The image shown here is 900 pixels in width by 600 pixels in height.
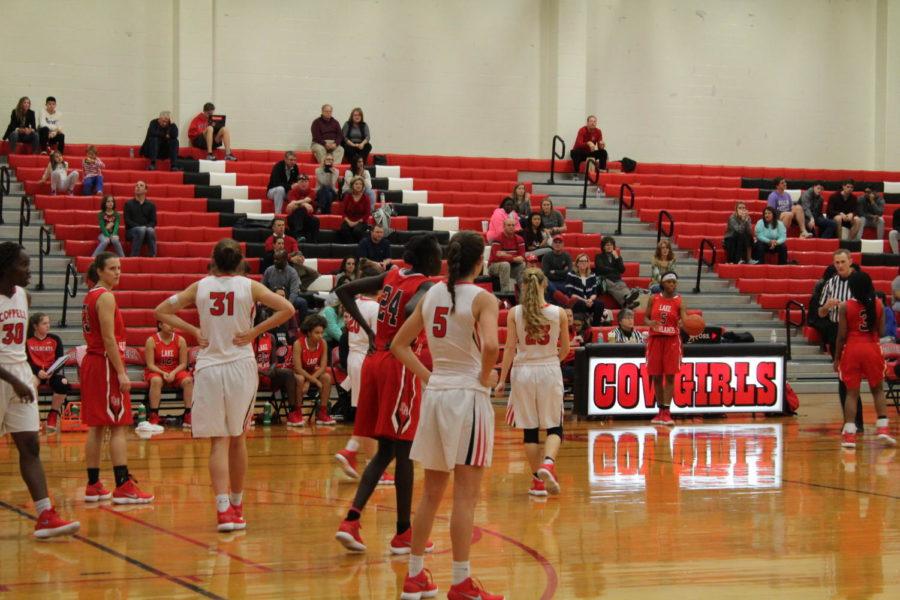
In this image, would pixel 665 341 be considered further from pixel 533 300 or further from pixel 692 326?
pixel 533 300

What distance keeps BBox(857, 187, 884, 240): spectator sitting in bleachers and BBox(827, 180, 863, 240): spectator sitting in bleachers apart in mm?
125

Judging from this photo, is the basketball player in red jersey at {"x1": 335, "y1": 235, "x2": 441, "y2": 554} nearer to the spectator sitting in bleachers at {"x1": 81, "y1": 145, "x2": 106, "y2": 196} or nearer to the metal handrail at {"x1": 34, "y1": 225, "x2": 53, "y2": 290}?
Answer: the metal handrail at {"x1": 34, "y1": 225, "x2": 53, "y2": 290}

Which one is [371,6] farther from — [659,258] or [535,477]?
[535,477]

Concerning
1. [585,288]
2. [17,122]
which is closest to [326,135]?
[17,122]

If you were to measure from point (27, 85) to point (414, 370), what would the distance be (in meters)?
18.6

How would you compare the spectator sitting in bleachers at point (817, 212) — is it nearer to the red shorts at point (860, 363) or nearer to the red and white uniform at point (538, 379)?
the red shorts at point (860, 363)

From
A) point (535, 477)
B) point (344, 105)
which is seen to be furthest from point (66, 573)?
point (344, 105)

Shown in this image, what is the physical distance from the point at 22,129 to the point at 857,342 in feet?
48.8

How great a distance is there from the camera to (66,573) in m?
6.61

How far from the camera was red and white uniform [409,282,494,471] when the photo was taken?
235 inches

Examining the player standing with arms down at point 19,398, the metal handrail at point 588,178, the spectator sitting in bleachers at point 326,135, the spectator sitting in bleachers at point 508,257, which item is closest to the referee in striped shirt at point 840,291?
the spectator sitting in bleachers at point 508,257

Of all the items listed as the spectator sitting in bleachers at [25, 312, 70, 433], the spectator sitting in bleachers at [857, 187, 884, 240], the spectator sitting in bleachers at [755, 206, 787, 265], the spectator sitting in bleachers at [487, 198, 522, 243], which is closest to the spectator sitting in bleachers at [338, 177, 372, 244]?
the spectator sitting in bleachers at [487, 198, 522, 243]

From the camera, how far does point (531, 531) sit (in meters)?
7.97

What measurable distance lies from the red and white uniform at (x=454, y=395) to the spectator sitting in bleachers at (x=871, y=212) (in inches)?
800
